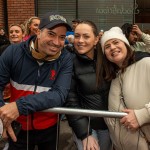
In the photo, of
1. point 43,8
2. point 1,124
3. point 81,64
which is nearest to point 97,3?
point 43,8

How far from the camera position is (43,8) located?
926cm

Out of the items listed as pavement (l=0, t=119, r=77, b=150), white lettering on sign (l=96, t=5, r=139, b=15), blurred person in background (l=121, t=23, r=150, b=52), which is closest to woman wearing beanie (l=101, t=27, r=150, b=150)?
→ pavement (l=0, t=119, r=77, b=150)

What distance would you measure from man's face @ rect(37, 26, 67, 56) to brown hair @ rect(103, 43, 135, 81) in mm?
512

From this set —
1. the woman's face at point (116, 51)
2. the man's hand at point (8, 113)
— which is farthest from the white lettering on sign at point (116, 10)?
the man's hand at point (8, 113)

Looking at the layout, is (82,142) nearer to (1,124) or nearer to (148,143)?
(148,143)

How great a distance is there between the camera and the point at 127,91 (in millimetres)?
2447

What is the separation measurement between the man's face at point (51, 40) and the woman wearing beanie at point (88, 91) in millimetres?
350

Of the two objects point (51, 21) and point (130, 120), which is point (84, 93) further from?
point (51, 21)

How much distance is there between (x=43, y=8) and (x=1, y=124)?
7.44 metres

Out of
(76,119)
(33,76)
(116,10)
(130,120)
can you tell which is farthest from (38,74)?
(116,10)

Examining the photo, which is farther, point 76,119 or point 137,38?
point 137,38

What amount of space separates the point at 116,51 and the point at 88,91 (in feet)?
1.54

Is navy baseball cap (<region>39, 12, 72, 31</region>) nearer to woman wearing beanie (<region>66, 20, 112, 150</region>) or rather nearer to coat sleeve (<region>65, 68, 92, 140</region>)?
woman wearing beanie (<region>66, 20, 112, 150</region>)

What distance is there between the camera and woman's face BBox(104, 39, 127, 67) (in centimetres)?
256
